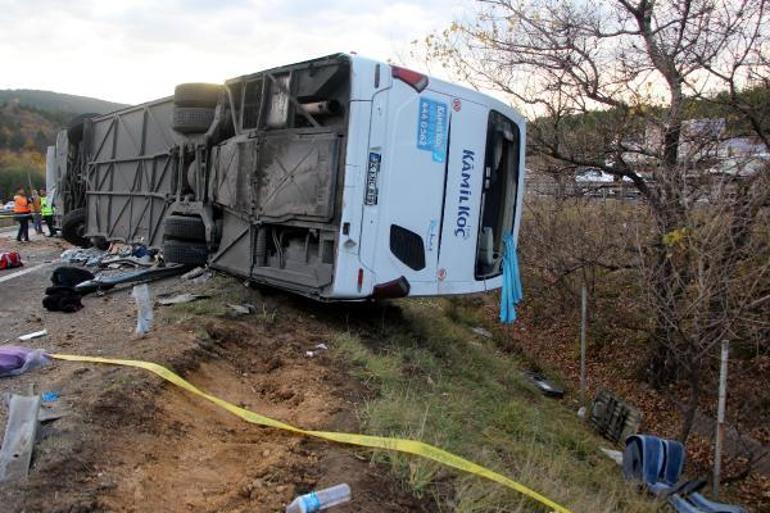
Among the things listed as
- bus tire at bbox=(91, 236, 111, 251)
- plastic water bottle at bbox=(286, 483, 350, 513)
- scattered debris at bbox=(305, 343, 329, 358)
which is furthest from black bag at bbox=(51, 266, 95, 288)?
plastic water bottle at bbox=(286, 483, 350, 513)

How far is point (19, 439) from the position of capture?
2857 millimetres

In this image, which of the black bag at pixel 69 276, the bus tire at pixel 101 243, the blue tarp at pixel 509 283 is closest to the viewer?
the blue tarp at pixel 509 283

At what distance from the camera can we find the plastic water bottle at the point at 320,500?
2568 mm

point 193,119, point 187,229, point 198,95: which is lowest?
point 187,229

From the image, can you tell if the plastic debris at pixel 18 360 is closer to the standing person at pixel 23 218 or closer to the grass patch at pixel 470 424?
the grass patch at pixel 470 424

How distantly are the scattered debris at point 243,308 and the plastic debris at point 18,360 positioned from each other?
6.13 ft

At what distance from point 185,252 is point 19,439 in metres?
4.49

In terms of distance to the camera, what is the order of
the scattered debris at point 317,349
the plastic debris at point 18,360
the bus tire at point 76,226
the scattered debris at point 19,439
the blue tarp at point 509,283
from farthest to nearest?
the bus tire at point 76,226 → the blue tarp at point 509,283 → the scattered debris at point 317,349 → the plastic debris at point 18,360 → the scattered debris at point 19,439

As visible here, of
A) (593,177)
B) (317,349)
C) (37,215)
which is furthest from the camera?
(37,215)

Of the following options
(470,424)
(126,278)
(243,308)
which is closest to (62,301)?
(126,278)

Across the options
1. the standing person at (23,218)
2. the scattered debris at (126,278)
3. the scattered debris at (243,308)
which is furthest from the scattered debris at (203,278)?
the standing person at (23,218)

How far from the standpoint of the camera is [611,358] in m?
12.2

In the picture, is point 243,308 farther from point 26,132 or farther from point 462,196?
point 26,132

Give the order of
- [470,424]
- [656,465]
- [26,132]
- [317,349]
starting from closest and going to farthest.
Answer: [470,424] → [656,465] → [317,349] → [26,132]
